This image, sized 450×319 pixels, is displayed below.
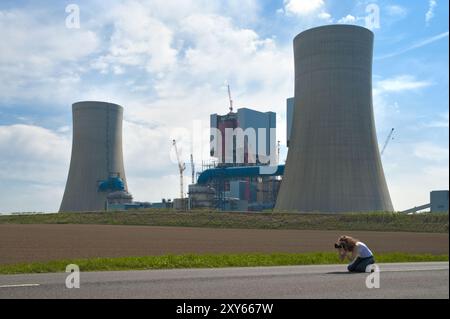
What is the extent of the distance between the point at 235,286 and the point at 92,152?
184 ft

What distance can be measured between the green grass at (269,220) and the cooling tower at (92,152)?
3.70m

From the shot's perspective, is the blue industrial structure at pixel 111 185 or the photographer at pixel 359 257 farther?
the blue industrial structure at pixel 111 185

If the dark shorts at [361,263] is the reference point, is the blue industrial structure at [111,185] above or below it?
above

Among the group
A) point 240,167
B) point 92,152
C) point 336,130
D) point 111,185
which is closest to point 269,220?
point 336,130

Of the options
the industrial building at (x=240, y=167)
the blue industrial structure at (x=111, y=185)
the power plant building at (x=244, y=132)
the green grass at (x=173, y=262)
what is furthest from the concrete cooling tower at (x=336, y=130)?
the power plant building at (x=244, y=132)

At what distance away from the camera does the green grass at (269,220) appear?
40.9m

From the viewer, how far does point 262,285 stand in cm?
909

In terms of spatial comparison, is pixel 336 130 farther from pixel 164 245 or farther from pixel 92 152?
pixel 92 152

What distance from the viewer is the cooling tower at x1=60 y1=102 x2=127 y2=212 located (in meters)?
62.8


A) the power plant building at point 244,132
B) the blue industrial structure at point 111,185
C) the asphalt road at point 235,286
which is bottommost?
the asphalt road at point 235,286

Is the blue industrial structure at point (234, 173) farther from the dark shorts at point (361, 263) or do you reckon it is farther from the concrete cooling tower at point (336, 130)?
the dark shorts at point (361, 263)
